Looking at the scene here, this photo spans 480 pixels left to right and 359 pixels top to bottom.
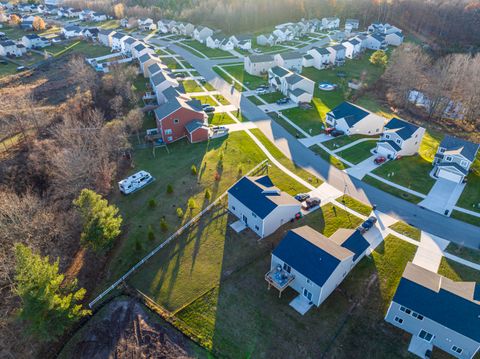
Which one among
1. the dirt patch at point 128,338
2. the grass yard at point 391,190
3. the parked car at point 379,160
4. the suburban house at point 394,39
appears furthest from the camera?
the suburban house at point 394,39

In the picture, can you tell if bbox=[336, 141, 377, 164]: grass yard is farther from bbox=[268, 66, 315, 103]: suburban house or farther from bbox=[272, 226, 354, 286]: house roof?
bbox=[272, 226, 354, 286]: house roof

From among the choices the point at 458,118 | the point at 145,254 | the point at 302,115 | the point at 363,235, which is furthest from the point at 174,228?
the point at 458,118

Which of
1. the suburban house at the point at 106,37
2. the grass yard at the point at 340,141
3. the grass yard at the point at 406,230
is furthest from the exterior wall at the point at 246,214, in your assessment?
the suburban house at the point at 106,37

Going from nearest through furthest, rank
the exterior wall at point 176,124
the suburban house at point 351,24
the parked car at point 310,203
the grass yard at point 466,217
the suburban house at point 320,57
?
the grass yard at point 466,217 → the parked car at point 310,203 → the exterior wall at point 176,124 → the suburban house at point 320,57 → the suburban house at point 351,24

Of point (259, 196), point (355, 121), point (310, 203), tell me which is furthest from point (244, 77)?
point (259, 196)

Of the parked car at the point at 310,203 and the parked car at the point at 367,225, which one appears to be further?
the parked car at the point at 310,203

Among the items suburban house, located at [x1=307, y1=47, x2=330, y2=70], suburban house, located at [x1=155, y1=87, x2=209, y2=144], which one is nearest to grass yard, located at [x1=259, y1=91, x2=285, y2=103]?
suburban house, located at [x1=155, y1=87, x2=209, y2=144]

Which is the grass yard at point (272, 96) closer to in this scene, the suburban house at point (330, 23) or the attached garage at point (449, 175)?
the attached garage at point (449, 175)

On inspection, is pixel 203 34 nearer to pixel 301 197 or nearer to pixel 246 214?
pixel 301 197
